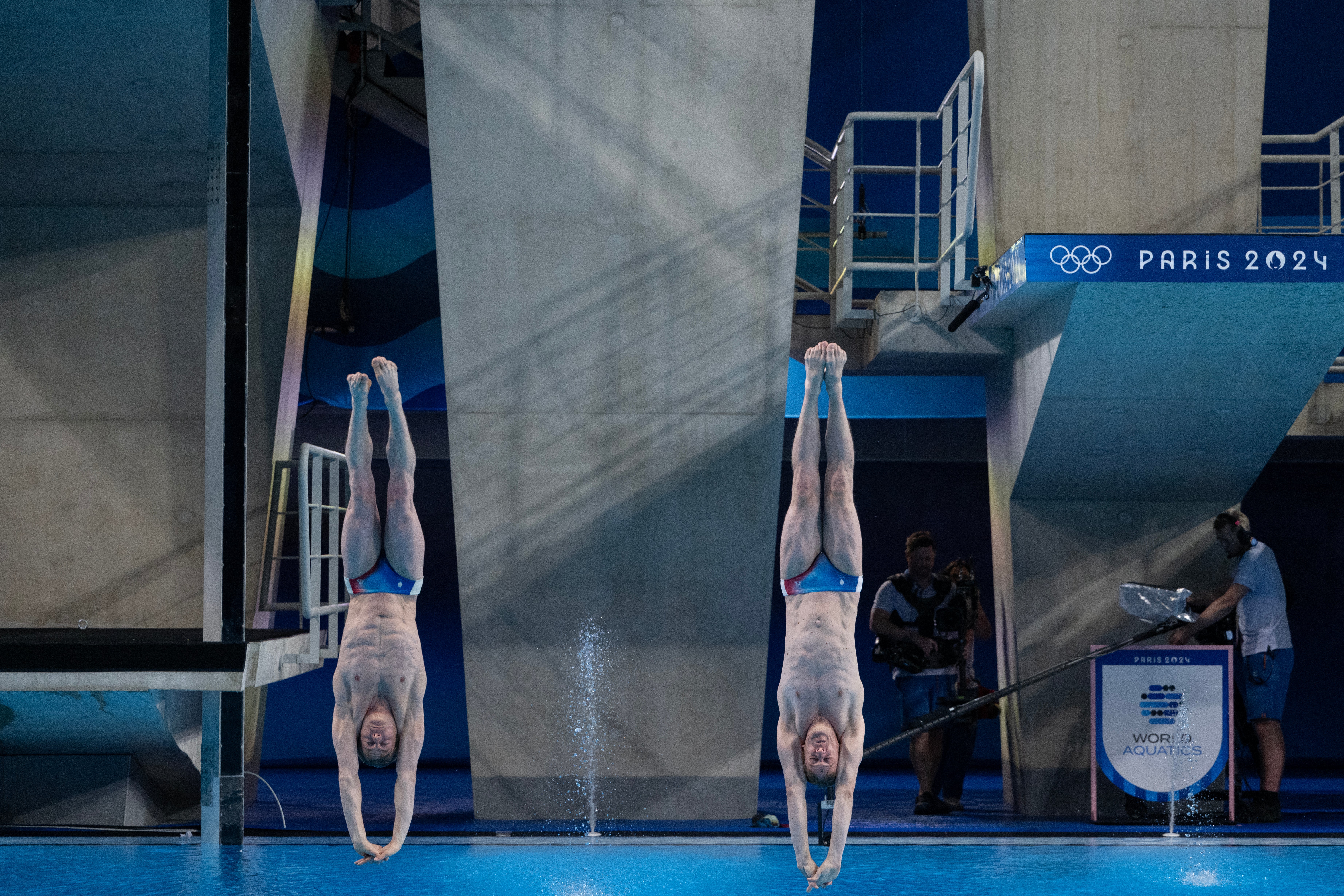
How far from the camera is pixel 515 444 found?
7.77 metres

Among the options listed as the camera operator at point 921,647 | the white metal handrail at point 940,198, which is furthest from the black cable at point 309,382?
the camera operator at point 921,647

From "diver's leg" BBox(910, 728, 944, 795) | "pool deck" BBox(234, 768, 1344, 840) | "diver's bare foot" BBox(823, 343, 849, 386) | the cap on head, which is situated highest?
"diver's bare foot" BBox(823, 343, 849, 386)

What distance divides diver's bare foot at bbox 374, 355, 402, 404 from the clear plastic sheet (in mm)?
4723

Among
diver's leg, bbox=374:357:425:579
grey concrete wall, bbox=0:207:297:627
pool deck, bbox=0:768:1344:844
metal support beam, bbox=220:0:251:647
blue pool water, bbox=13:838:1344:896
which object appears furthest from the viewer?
grey concrete wall, bbox=0:207:297:627

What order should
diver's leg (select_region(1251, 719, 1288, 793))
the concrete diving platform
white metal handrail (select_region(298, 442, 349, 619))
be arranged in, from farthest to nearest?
diver's leg (select_region(1251, 719, 1288, 793)) → white metal handrail (select_region(298, 442, 349, 619)) → the concrete diving platform

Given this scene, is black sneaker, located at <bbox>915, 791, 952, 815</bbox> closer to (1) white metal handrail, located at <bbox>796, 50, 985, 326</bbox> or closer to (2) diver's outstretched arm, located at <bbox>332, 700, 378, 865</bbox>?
(1) white metal handrail, located at <bbox>796, 50, 985, 326</bbox>

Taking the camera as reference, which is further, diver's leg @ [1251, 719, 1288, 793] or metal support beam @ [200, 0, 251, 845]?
diver's leg @ [1251, 719, 1288, 793]

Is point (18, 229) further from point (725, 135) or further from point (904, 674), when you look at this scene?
point (904, 674)

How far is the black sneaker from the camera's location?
7.96m

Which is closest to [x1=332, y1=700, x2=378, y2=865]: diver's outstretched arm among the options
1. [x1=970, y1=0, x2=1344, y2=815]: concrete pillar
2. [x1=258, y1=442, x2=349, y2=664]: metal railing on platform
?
[x1=258, y1=442, x2=349, y2=664]: metal railing on platform

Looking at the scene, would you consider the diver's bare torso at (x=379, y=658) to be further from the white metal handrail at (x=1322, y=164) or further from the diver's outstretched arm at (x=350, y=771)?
the white metal handrail at (x=1322, y=164)

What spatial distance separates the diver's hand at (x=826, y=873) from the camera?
15.9 ft

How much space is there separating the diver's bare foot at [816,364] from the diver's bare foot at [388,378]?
1.59 meters

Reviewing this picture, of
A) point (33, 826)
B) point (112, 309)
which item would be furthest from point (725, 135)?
point (33, 826)
